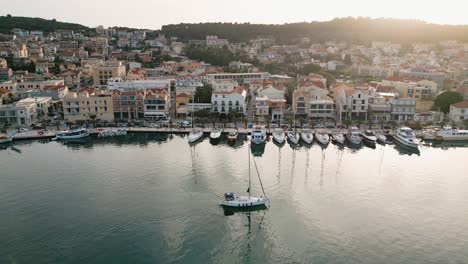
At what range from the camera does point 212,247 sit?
1279 centimetres

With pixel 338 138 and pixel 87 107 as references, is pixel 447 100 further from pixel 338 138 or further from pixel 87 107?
pixel 87 107

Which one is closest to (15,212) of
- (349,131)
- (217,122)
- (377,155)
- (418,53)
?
(217,122)

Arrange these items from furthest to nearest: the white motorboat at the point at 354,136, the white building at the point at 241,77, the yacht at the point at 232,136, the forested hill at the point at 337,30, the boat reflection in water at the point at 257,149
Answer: the forested hill at the point at 337,30
the white building at the point at 241,77
the yacht at the point at 232,136
the white motorboat at the point at 354,136
the boat reflection in water at the point at 257,149

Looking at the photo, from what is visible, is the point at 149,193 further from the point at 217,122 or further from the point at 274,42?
the point at 274,42

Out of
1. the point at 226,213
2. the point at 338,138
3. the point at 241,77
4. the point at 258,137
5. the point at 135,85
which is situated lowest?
the point at 226,213

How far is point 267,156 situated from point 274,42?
66.5m

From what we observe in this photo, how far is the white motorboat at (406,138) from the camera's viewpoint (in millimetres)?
23875

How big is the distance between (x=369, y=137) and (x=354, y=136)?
104 cm

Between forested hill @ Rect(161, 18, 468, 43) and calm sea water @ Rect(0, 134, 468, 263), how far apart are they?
224 feet

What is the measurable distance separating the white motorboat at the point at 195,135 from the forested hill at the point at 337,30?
2481 inches

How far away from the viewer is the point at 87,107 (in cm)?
2930

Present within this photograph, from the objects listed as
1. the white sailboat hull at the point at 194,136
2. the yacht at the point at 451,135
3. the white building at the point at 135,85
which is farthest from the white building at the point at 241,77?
the yacht at the point at 451,135

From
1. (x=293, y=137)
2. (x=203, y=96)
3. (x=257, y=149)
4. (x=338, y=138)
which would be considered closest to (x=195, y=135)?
(x=257, y=149)

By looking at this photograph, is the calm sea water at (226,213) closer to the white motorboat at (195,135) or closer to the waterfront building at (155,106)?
the white motorboat at (195,135)
